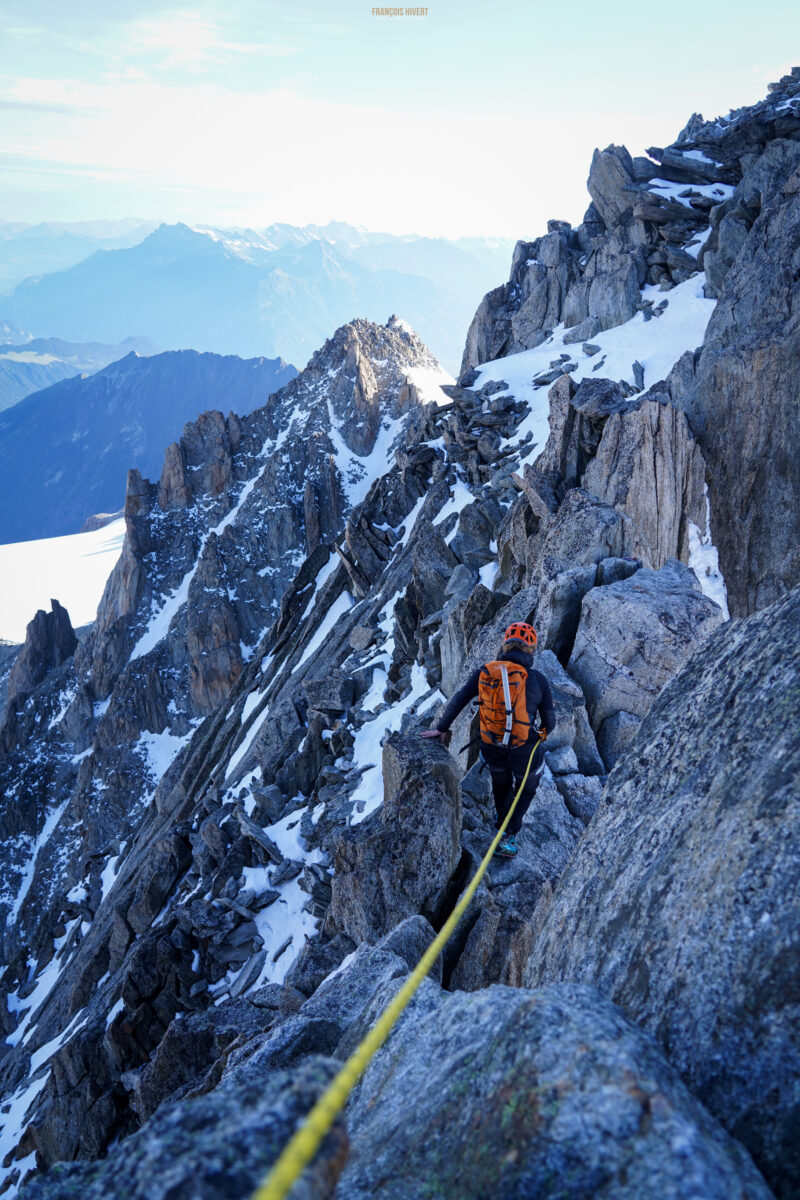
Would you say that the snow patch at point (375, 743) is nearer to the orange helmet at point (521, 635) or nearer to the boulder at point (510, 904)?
the boulder at point (510, 904)

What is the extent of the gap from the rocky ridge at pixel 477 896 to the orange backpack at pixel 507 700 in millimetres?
1782

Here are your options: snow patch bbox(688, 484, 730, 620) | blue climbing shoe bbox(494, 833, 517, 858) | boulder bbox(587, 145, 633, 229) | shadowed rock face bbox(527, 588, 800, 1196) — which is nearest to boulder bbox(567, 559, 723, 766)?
blue climbing shoe bbox(494, 833, 517, 858)

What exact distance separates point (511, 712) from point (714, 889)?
16.4 feet

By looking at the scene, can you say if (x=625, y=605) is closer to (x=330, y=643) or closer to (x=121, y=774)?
(x=330, y=643)

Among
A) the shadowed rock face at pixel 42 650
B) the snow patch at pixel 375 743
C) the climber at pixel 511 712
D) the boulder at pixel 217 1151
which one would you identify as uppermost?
the boulder at pixel 217 1151

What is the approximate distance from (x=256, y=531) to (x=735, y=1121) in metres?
108

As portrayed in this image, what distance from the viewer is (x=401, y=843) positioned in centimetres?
1109

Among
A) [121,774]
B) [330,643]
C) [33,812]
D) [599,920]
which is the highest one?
[599,920]

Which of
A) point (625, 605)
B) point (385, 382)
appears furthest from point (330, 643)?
point (385, 382)

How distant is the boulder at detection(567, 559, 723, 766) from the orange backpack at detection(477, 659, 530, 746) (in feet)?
12.1

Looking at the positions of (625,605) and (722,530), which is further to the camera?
(722,530)

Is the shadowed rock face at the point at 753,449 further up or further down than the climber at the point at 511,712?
further up

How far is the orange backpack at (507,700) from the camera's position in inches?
377

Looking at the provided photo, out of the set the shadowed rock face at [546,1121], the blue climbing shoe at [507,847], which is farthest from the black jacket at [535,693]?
the shadowed rock face at [546,1121]
